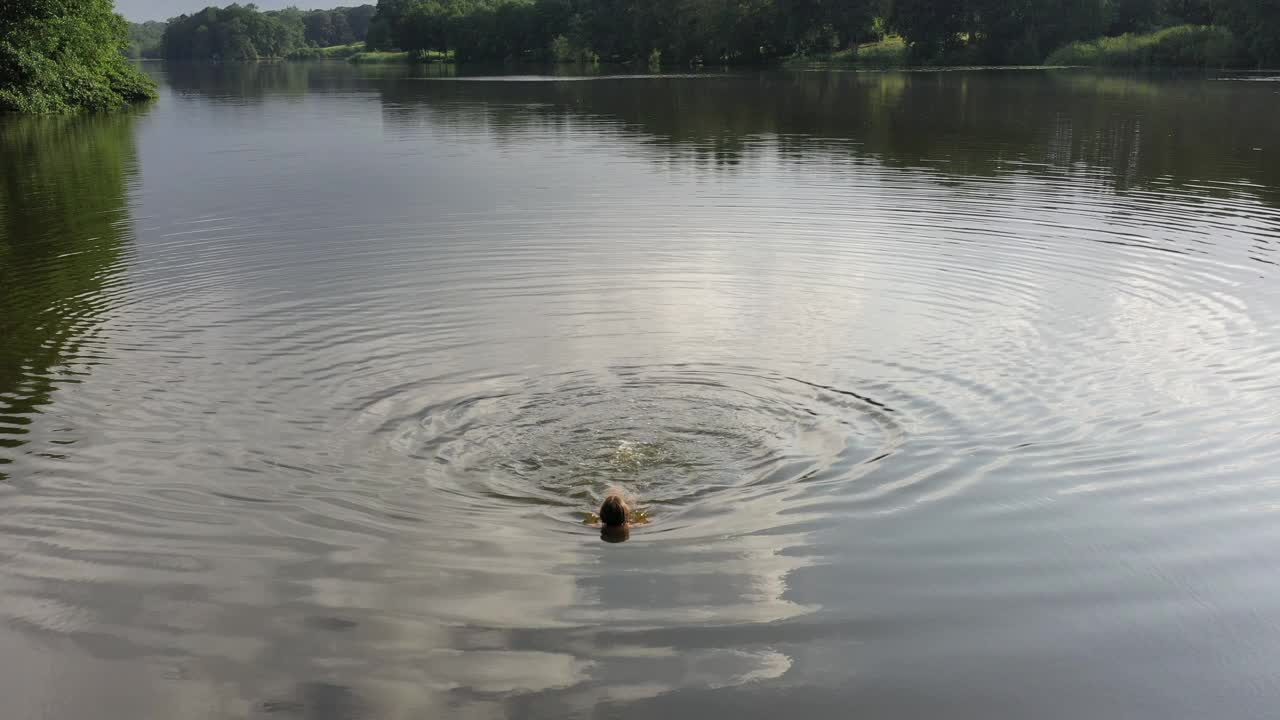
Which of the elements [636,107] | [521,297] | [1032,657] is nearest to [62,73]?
[636,107]

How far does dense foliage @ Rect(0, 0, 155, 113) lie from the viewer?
48219 millimetres

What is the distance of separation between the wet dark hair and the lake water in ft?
0.53

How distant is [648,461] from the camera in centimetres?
929

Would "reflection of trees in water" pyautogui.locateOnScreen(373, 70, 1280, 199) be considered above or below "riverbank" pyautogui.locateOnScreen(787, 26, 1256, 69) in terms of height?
below

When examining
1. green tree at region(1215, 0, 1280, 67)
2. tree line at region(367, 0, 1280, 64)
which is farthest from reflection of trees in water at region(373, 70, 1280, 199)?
tree line at region(367, 0, 1280, 64)

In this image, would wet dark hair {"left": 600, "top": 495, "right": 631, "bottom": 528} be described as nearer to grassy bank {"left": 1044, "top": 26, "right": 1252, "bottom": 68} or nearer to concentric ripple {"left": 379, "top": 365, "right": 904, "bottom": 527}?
concentric ripple {"left": 379, "top": 365, "right": 904, "bottom": 527}

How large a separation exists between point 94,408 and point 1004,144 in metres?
29.0

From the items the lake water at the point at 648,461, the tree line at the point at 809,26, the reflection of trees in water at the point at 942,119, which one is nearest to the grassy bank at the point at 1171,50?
the tree line at the point at 809,26

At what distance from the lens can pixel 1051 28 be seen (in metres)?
97.6

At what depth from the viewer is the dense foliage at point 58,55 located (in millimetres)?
48219

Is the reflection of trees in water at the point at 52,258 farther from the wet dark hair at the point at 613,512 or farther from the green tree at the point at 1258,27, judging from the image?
the green tree at the point at 1258,27

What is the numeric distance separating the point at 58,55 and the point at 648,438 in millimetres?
53477

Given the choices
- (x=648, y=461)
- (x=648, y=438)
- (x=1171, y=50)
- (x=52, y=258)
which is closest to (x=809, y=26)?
(x=1171, y=50)

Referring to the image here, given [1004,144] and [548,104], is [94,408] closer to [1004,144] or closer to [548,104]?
[1004,144]
